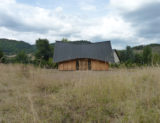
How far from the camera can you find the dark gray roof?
57.1 ft

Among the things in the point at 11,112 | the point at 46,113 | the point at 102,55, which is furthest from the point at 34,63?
the point at 102,55

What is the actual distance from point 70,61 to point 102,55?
575 cm

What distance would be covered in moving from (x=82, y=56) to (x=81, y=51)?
1718mm

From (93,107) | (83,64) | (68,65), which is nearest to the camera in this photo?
(93,107)

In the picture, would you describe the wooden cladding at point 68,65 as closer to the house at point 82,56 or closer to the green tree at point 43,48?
the house at point 82,56

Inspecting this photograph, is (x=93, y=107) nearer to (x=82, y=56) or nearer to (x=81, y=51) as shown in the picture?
(x=82, y=56)

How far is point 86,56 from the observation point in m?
17.2

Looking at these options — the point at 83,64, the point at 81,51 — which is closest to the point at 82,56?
the point at 83,64

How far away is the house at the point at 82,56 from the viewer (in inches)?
655

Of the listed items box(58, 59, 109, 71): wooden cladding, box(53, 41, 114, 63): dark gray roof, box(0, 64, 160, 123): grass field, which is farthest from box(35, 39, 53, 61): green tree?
box(0, 64, 160, 123): grass field

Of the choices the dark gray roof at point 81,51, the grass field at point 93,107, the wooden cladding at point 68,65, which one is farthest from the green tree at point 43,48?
the grass field at point 93,107

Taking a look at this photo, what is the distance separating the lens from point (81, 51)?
18.7 m

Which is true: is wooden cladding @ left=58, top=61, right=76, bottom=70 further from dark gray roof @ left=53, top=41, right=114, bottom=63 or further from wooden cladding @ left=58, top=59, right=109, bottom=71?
dark gray roof @ left=53, top=41, right=114, bottom=63

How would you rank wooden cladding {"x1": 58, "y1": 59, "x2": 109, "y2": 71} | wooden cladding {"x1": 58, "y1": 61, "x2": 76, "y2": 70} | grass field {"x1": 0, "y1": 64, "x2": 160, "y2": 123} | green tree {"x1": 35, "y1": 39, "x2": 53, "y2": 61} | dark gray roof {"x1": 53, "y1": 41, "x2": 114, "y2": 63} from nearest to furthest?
grass field {"x1": 0, "y1": 64, "x2": 160, "y2": 123}
wooden cladding {"x1": 58, "y1": 59, "x2": 109, "y2": 71}
wooden cladding {"x1": 58, "y1": 61, "x2": 76, "y2": 70}
dark gray roof {"x1": 53, "y1": 41, "x2": 114, "y2": 63}
green tree {"x1": 35, "y1": 39, "x2": 53, "y2": 61}
